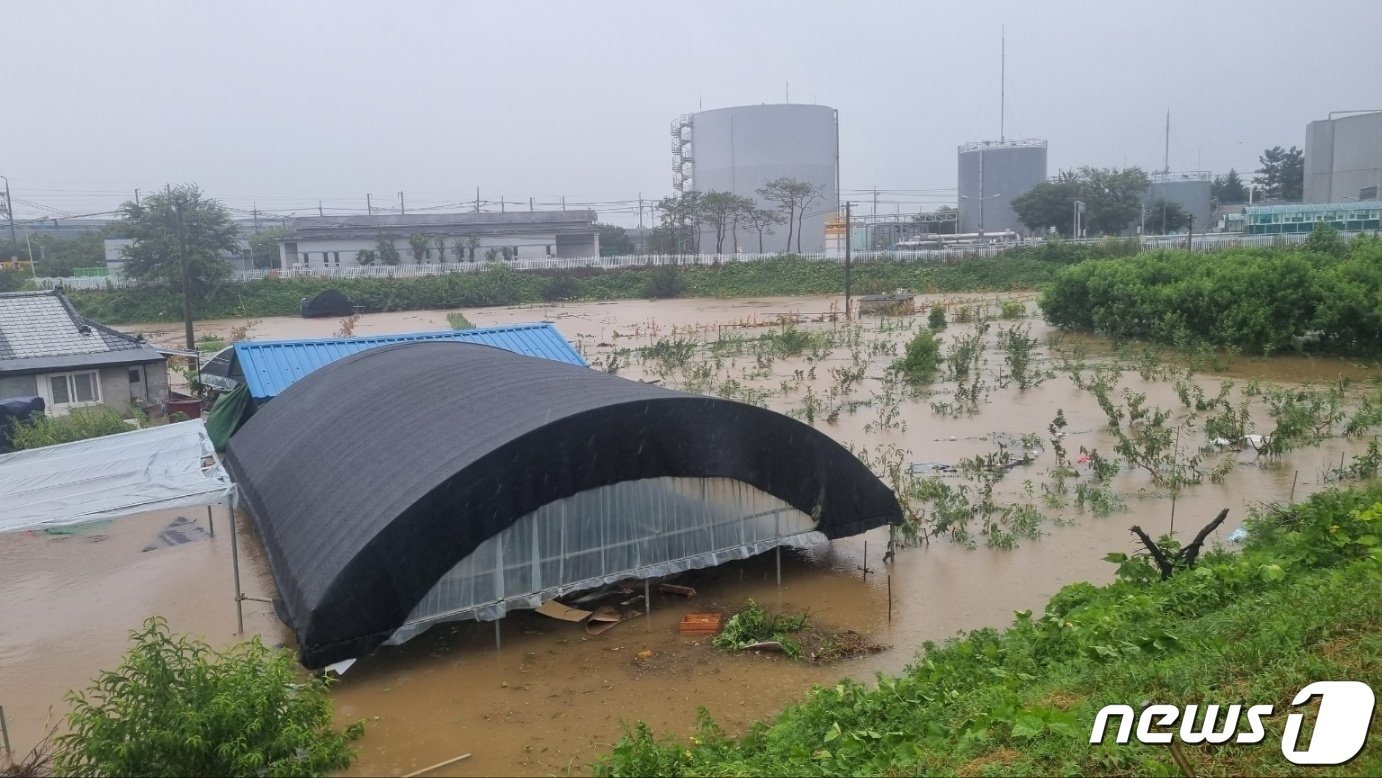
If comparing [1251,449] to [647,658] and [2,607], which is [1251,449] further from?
[2,607]

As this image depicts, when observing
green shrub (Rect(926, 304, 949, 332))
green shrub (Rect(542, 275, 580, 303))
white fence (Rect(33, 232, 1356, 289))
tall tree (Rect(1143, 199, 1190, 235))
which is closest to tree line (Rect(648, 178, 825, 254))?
white fence (Rect(33, 232, 1356, 289))

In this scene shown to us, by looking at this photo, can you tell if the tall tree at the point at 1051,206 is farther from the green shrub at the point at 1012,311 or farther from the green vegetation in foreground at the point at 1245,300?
the green vegetation in foreground at the point at 1245,300

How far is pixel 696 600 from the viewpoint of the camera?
31.7 ft

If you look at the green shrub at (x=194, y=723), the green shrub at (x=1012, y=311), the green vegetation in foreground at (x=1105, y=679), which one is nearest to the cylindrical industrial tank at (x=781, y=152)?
the green shrub at (x=1012, y=311)

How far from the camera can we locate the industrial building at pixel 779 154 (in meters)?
75.2

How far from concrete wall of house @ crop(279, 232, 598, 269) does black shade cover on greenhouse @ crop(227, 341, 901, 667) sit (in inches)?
1964

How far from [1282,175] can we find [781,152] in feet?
130

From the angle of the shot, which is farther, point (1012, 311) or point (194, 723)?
point (1012, 311)

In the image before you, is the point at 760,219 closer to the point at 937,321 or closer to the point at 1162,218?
the point at 1162,218

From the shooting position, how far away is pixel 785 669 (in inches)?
320

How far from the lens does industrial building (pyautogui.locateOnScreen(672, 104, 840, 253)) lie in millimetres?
75250

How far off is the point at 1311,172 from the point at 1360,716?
256 feet

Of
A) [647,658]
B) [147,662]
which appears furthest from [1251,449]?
[147,662]

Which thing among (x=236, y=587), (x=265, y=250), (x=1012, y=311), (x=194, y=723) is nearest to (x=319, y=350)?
(x=236, y=587)
